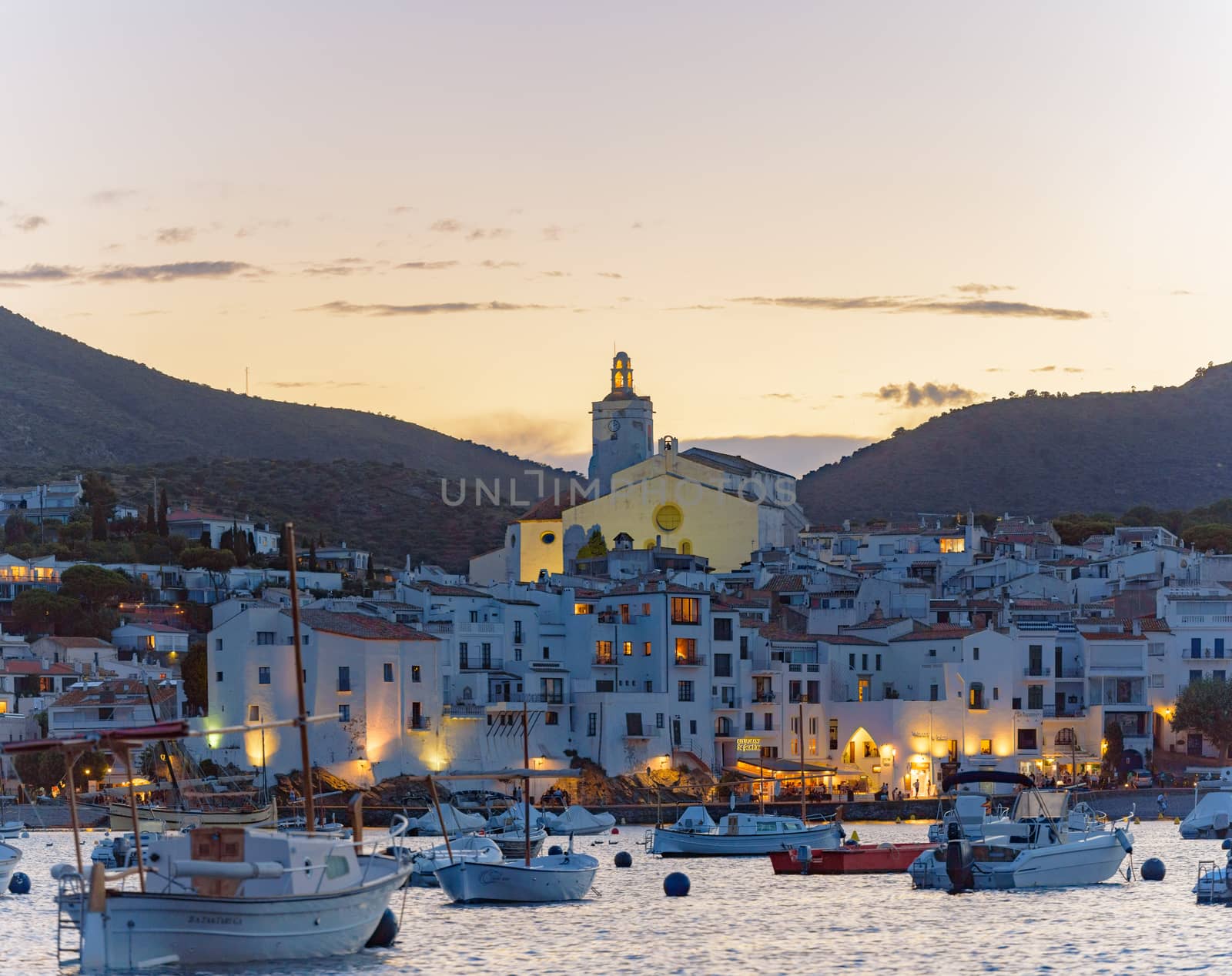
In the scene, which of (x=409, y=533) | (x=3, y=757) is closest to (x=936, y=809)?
(x=3, y=757)

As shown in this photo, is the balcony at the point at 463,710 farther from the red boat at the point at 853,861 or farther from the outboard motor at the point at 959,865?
the outboard motor at the point at 959,865

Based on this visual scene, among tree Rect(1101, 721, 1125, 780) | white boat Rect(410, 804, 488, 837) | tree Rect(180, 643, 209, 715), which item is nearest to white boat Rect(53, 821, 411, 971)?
white boat Rect(410, 804, 488, 837)

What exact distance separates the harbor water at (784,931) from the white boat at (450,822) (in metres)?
8.60

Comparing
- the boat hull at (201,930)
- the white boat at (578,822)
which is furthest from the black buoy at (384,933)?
the white boat at (578,822)

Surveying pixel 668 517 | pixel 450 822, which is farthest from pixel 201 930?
pixel 668 517

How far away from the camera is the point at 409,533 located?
18212cm

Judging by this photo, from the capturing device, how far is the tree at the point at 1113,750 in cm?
8706

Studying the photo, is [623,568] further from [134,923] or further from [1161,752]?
[134,923]

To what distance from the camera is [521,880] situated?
50219 mm

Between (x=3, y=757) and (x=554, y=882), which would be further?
(x=3, y=757)

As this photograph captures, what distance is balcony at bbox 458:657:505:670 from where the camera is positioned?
281ft

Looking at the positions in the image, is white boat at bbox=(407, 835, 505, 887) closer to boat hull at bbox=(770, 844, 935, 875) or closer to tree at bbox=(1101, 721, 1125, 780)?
boat hull at bbox=(770, 844, 935, 875)

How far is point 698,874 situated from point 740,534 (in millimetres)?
60129

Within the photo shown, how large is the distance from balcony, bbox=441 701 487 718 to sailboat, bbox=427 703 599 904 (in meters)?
31.0
